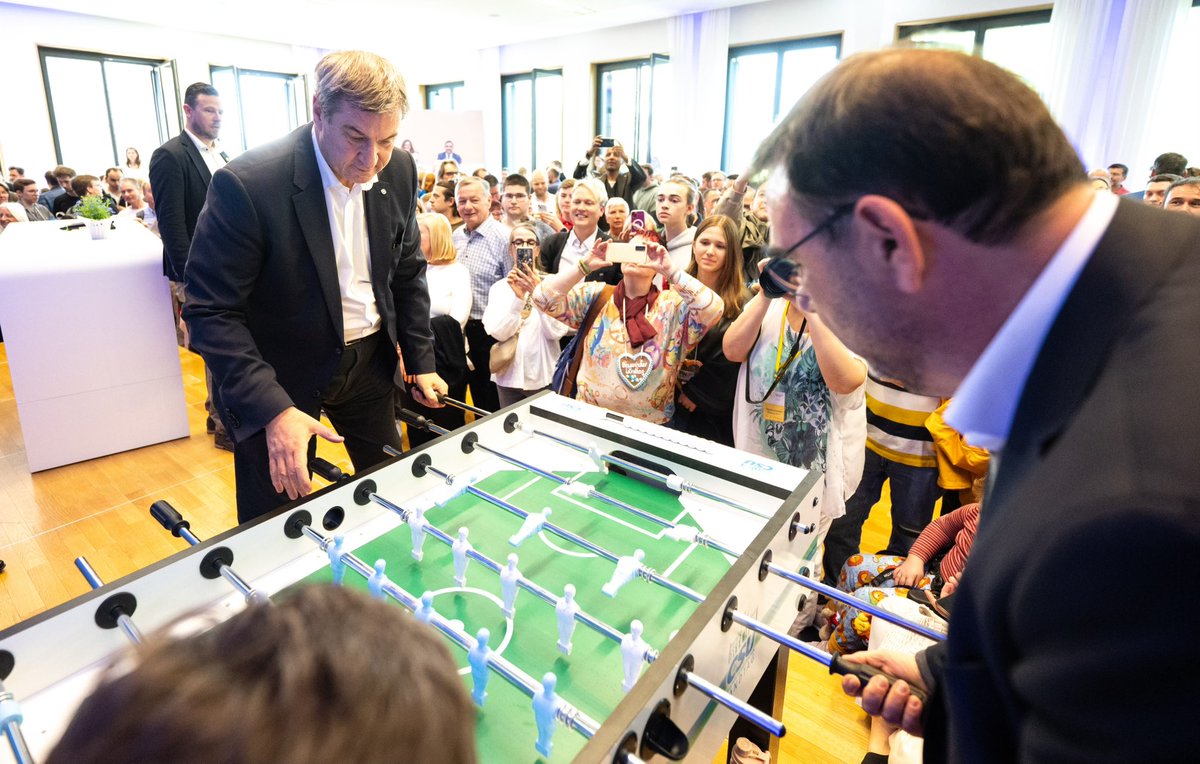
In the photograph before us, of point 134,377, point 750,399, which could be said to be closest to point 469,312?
point 750,399

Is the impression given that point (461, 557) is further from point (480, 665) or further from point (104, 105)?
point (104, 105)

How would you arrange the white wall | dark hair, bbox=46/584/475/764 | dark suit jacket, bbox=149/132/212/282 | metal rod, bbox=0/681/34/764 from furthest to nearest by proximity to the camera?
the white wall → dark suit jacket, bbox=149/132/212/282 → metal rod, bbox=0/681/34/764 → dark hair, bbox=46/584/475/764

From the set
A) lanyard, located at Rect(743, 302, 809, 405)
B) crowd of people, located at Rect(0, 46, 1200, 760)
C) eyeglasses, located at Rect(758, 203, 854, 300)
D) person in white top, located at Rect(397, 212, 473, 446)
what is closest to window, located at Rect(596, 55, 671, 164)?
person in white top, located at Rect(397, 212, 473, 446)

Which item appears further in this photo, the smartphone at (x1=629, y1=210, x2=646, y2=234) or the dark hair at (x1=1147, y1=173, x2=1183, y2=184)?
the dark hair at (x1=1147, y1=173, x2=1183, y2=184)

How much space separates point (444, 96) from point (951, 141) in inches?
630

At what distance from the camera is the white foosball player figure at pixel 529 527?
137 cm

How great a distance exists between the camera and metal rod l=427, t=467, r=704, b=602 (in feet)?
4.19

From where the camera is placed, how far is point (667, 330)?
2.32 meters

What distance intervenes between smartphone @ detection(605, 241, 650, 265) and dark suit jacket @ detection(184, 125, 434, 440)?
709mm

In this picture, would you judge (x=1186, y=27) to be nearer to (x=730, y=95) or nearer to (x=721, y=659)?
(x=730, y=95)

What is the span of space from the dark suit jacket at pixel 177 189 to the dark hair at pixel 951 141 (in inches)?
137

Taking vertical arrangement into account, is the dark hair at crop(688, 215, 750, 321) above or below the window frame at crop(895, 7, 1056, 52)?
below

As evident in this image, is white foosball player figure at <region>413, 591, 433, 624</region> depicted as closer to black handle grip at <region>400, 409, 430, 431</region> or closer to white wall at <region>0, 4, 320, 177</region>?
black handle grip at <region>400, 409, 430, 431</region>

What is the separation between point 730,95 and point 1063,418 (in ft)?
34.0
